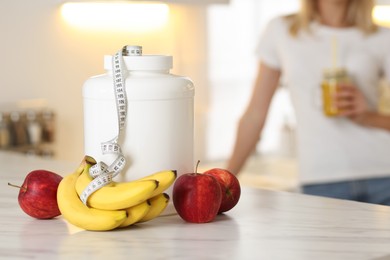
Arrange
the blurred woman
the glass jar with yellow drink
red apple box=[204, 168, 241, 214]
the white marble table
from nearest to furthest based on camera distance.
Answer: the white marble table, red apple box=[204, 168, 241, 214], the glass jar with yellow drink, the blurred woman

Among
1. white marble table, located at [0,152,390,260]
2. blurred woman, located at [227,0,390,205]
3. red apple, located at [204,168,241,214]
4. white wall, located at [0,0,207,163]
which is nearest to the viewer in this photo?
white marble table, located at [0,152,390,260]

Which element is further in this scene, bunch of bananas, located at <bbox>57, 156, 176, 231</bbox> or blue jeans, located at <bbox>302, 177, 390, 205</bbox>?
blue jeans, located at <bbox>302, 177, 390, 205</bbox>

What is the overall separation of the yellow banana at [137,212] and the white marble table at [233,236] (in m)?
0.02

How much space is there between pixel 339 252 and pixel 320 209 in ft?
1.09

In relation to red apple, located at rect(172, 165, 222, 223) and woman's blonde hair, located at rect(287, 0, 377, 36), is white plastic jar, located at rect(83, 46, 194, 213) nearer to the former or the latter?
red apple, located at rect(172, 165, 222, 223)

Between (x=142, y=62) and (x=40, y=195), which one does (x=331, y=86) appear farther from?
(x=40, y=195)

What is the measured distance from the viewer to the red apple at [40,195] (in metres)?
1.35

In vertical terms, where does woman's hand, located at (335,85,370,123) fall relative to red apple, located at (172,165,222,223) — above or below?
below

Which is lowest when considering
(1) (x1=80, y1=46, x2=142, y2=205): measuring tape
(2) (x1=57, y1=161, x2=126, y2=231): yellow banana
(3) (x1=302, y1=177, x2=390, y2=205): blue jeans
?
(3) (x1=302, y1=177, x2=390, y2=205): blue jeans

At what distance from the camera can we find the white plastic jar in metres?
1.34

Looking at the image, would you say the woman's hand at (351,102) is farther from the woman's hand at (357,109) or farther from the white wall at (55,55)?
the white wall at (55,55)

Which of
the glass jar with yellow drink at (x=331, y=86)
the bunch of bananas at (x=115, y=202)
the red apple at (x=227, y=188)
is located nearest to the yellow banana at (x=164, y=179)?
the bunch of bananas at (x=115, y=202)

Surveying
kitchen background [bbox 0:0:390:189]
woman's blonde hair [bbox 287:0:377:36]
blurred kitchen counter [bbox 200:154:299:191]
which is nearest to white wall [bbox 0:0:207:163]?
kitchen background [bbox 0:0:390:189]

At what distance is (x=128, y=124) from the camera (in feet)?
4.42
